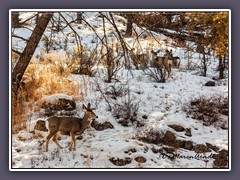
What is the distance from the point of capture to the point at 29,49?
4699 millimetres

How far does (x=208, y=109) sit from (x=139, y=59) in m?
0.89

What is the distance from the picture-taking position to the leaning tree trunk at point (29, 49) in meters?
4.67

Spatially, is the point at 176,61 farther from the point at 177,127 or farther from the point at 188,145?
the point at 188,145

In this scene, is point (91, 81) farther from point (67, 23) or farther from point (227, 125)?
point (227, 125)

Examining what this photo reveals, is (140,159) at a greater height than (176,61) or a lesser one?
lesser

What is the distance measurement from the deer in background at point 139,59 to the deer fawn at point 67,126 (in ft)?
2.45

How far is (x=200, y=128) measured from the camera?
470 cm

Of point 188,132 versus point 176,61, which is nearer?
point 188,132

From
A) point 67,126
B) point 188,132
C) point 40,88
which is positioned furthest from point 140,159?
point 40,88

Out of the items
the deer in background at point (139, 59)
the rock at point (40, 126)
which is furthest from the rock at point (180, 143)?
the rock at point (40, 126)

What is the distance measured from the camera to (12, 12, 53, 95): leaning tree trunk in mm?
4672
